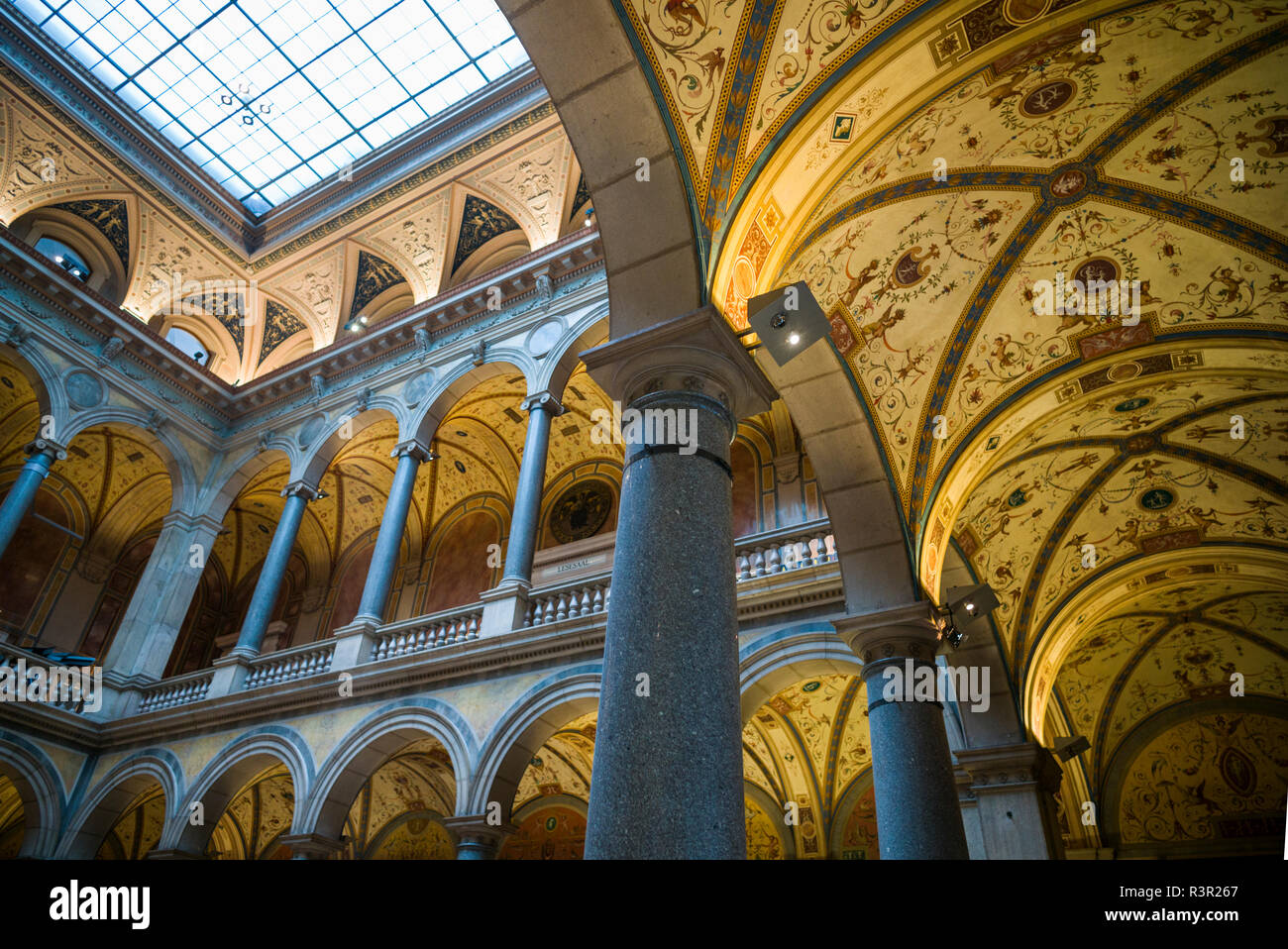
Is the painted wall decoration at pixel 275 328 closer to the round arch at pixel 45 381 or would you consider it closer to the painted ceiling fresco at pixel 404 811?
the round arch at pixel 45 381

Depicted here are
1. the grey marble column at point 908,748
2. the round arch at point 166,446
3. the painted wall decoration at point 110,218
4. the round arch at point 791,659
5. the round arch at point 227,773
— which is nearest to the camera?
the grey marble column at point 908,748

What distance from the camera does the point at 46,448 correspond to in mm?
12258

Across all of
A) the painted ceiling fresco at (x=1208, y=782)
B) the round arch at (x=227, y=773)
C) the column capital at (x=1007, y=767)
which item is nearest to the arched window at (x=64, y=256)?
the round arch at (x=227, y=773)

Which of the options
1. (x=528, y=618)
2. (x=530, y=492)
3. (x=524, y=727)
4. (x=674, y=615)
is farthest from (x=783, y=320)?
(x=530, y=492)

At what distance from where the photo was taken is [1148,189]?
6.02 metres

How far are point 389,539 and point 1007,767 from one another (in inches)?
320

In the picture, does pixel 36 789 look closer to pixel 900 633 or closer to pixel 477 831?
pixel 477 831

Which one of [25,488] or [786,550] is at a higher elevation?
[25,488]

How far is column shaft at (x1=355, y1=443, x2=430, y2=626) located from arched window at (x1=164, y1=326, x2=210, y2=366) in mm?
6031

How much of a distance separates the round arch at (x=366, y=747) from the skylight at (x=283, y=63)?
9.43m

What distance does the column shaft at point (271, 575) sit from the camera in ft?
39.2
